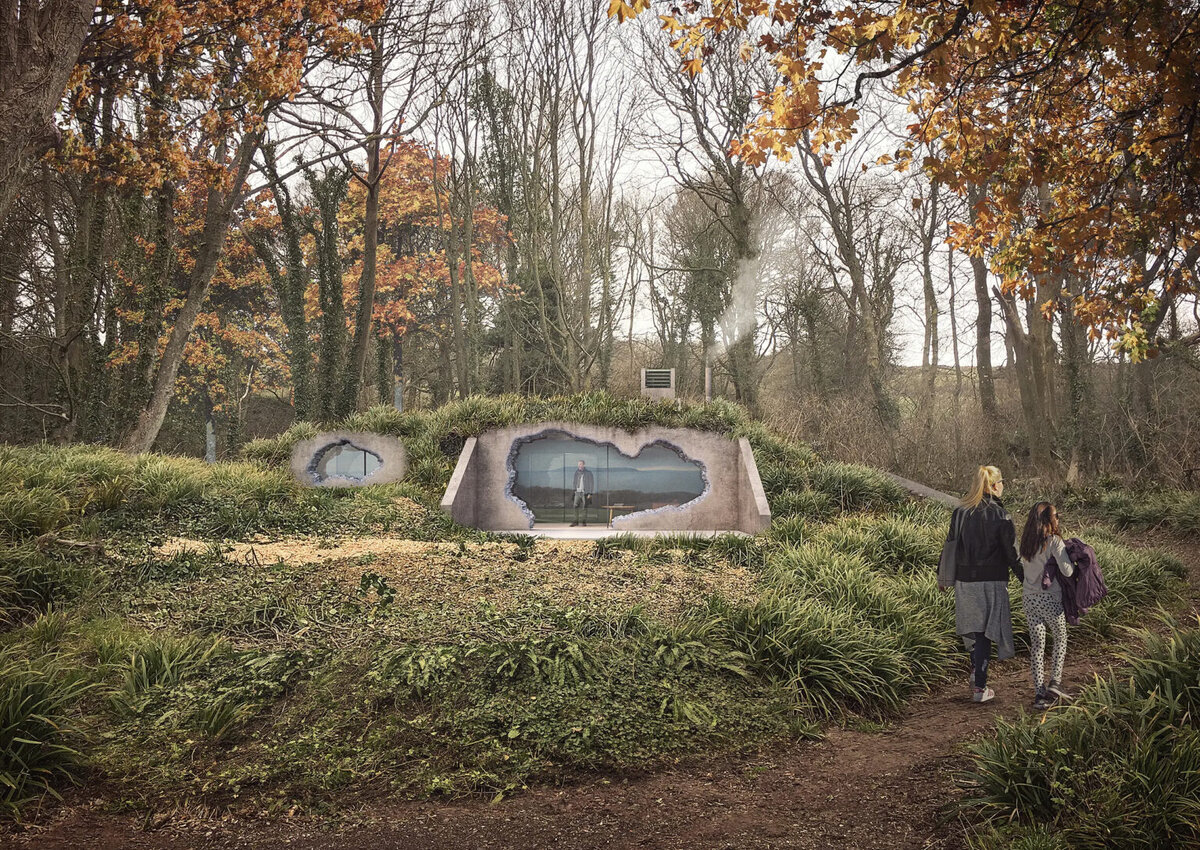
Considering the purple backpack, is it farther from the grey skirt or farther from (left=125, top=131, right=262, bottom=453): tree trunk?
(left=125, top=131, right=262, bottom=453): tree trunk

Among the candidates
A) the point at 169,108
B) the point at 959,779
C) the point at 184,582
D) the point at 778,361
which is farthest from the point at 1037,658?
the point at 778,361

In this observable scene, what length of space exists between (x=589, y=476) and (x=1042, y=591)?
8.73 meters

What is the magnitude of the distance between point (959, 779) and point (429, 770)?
2.97m

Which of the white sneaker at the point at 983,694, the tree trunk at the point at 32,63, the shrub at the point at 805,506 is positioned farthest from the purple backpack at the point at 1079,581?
the tree trunk at the point at 32,63

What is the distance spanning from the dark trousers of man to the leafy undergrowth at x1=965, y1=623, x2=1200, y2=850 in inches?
43.1

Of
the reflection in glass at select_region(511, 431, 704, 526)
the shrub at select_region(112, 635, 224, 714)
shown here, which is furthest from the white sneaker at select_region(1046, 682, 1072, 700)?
the reflection in glass at select_region(511, 431, 704, 526)

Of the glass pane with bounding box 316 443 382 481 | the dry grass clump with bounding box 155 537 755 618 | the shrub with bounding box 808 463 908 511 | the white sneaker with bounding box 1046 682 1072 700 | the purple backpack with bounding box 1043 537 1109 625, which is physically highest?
the glass pane with bounding box 316 443 382 481

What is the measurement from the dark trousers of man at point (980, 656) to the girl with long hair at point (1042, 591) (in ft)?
1.01

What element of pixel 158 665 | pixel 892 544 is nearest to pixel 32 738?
pixel 158 665

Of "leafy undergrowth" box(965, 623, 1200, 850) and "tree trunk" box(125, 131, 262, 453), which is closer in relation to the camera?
"leafy undergrowth" box(965, 623, 1200, 850)

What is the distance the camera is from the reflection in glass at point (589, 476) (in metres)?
13.6

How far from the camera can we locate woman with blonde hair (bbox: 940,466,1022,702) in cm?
556

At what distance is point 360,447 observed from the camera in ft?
46.8

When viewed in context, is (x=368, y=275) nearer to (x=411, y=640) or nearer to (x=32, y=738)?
(x=411, y=640)
